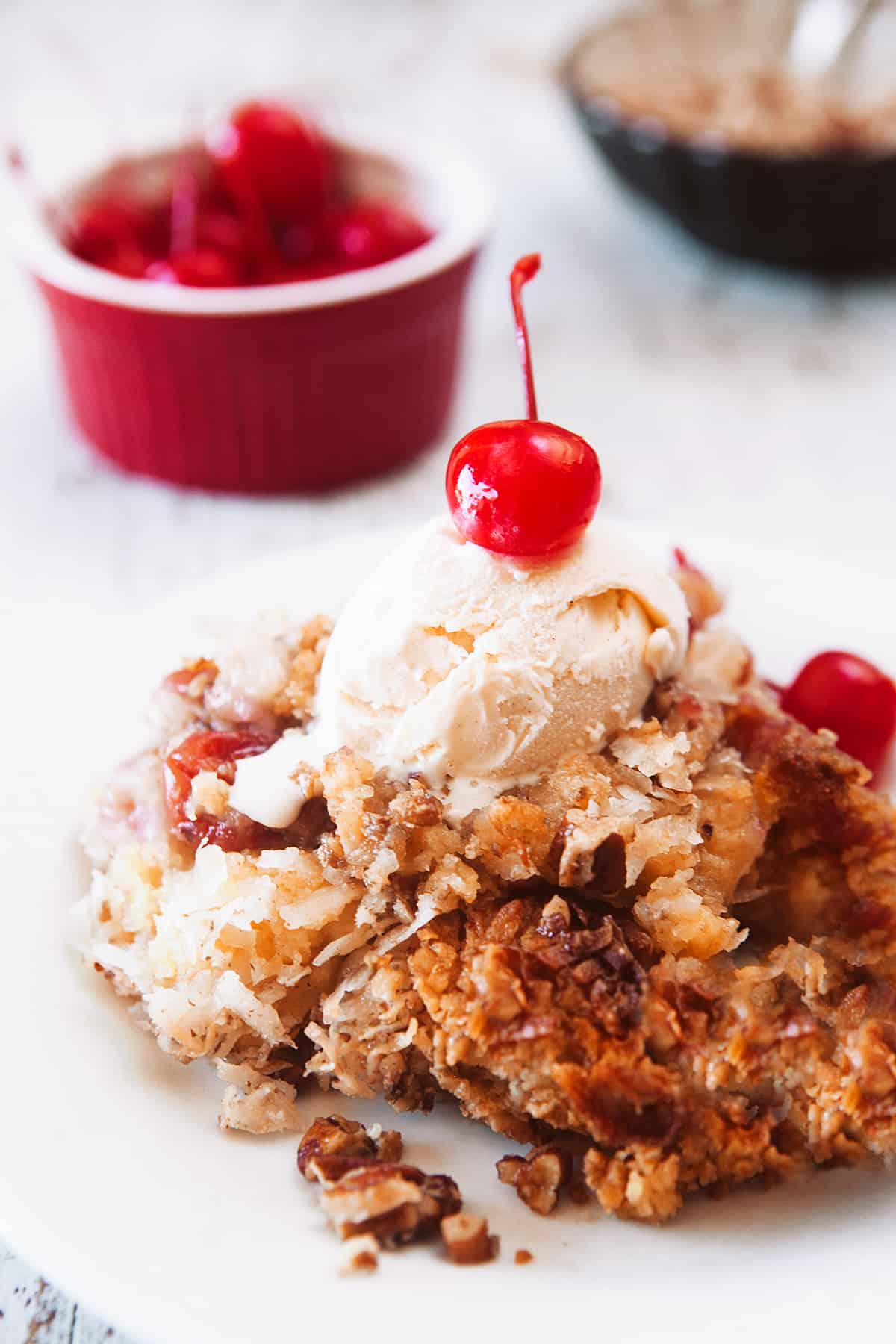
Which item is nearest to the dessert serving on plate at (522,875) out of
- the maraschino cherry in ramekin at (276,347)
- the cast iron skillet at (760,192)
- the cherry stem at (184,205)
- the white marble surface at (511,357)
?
the white marble surface at (511,357)

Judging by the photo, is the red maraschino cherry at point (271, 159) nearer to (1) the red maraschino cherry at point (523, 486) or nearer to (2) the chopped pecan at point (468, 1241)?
(1) the red maraschino cherry at point (523, 486)

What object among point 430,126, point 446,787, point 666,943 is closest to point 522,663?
point 446,787

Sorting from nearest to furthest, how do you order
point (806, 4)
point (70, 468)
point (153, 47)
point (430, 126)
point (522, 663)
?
point (522, 663) → point (70, 468) → point (806, 4) → point (430, 126) → point (153, 47)

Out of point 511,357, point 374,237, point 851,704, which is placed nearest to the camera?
point 851,704

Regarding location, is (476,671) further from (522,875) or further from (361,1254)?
(361,1254)

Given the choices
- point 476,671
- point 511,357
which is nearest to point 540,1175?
point 476,671

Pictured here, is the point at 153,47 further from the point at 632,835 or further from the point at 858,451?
the point at 632,835
